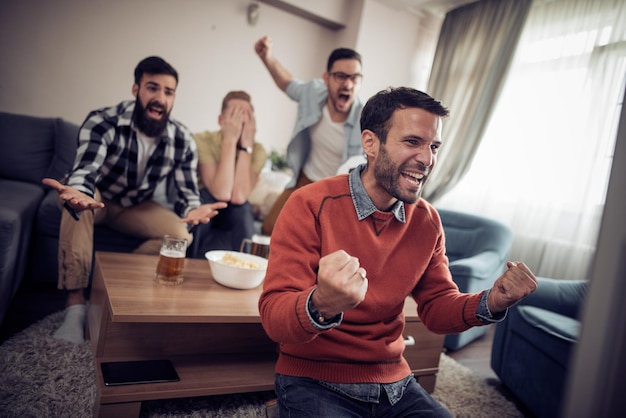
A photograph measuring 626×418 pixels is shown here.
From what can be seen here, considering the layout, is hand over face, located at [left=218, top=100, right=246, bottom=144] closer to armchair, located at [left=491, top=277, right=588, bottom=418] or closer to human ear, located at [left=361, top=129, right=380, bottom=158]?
human ear, located at [left=361, top=129, right=380, bottom=158]

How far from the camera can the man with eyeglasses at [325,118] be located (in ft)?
7.75

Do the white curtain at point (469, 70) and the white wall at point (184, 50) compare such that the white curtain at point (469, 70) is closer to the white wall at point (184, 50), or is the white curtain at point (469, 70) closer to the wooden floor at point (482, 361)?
the white wall at point (184, 50)

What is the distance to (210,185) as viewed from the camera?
2656 mm

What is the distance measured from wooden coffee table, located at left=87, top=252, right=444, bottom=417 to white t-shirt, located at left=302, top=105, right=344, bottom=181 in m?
1.16

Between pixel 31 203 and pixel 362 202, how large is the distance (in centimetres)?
181

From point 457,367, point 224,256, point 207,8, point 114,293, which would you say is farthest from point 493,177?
point 114,293

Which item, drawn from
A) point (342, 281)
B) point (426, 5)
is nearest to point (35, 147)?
point (342, 281)

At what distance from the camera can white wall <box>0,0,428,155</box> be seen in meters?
3.20

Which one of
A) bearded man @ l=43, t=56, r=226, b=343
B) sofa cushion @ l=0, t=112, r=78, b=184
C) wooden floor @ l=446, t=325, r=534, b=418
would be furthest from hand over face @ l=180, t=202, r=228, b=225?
wooden floor @ l=446, t=325, r=534, b=418

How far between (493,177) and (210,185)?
89.1 inches

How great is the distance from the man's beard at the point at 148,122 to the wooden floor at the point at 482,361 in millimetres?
1951

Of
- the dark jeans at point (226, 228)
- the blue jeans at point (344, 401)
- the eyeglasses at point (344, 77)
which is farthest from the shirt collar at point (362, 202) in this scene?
the dark jeans at point (226, 228)

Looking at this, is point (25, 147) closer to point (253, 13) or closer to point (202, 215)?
point (202, 215)

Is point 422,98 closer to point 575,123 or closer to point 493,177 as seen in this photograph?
point 575,123
